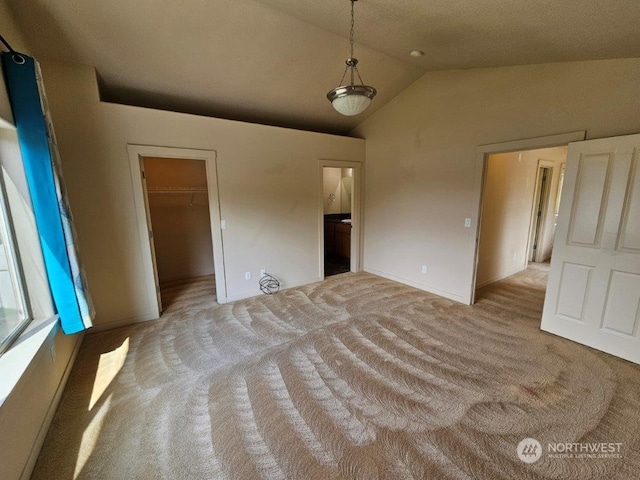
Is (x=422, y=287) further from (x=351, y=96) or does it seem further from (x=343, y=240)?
(x=351, y=96)

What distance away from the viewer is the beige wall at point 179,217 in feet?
14.8

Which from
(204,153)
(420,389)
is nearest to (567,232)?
(420,389)

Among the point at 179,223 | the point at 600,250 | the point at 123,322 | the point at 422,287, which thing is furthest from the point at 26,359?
the point at 600,250

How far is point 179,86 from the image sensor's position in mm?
3062

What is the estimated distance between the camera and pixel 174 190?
15.1 feet

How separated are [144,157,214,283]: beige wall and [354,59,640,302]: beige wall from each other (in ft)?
9.90

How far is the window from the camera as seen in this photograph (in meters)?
1.82

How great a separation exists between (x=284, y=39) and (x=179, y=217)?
338cm

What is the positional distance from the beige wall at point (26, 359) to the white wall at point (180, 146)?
642 millimetres

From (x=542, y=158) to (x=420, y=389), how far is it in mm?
4982

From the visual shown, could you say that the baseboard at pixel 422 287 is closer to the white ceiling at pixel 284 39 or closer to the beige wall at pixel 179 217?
the white ceiling at pixel 284 39

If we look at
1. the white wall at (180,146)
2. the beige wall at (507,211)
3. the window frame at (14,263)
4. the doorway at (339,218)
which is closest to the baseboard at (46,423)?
the window frame at (14,263)

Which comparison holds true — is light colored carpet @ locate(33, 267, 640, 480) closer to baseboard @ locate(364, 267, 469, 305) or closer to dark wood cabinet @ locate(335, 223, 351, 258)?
baseboard @ locate(364, 267, 469, 305)

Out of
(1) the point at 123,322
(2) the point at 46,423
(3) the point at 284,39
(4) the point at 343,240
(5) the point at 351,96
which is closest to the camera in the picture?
(2) the point at 46,423
